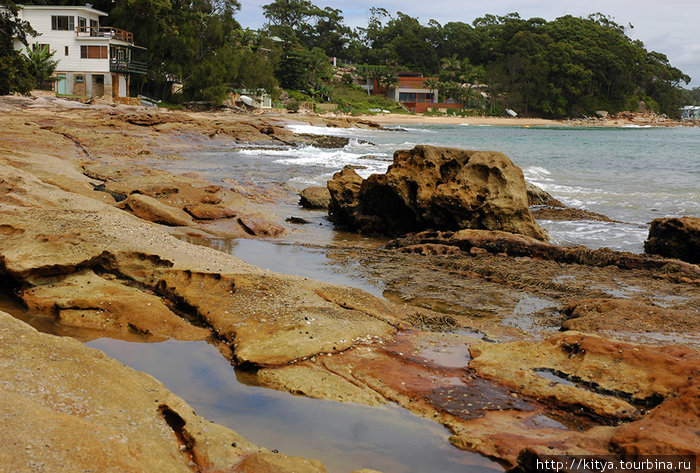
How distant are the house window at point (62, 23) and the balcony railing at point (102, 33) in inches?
21.3

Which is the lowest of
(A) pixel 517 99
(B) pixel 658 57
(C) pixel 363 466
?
(C) pixel 363 466

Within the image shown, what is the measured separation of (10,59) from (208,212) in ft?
85.8

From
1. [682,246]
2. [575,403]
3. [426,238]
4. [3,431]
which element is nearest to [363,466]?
[575,403]

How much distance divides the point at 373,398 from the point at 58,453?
2.14m

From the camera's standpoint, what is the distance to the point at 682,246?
9.97m

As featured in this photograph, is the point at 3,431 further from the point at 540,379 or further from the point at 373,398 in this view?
the point at 540,379

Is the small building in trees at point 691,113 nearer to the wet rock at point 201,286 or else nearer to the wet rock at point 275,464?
the wet rock at point 201,286

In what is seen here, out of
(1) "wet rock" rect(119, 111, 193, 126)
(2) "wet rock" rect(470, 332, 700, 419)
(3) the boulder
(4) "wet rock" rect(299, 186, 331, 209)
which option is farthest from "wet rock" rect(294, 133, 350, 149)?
(2) "wet rock" rect(470, 332, 700, 419)

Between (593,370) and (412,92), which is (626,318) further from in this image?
(412,92)

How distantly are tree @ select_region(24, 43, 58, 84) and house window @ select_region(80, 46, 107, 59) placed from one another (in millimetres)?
2617

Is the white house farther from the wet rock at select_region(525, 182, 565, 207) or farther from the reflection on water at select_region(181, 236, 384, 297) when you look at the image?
the reflection on water at select_region(181, 236, 384, 297)

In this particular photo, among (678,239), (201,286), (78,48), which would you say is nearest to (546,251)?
(678,239)

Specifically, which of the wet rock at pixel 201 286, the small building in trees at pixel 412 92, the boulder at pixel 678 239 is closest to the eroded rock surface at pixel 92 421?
the wet rock at pixel 201 286

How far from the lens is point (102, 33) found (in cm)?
4762
